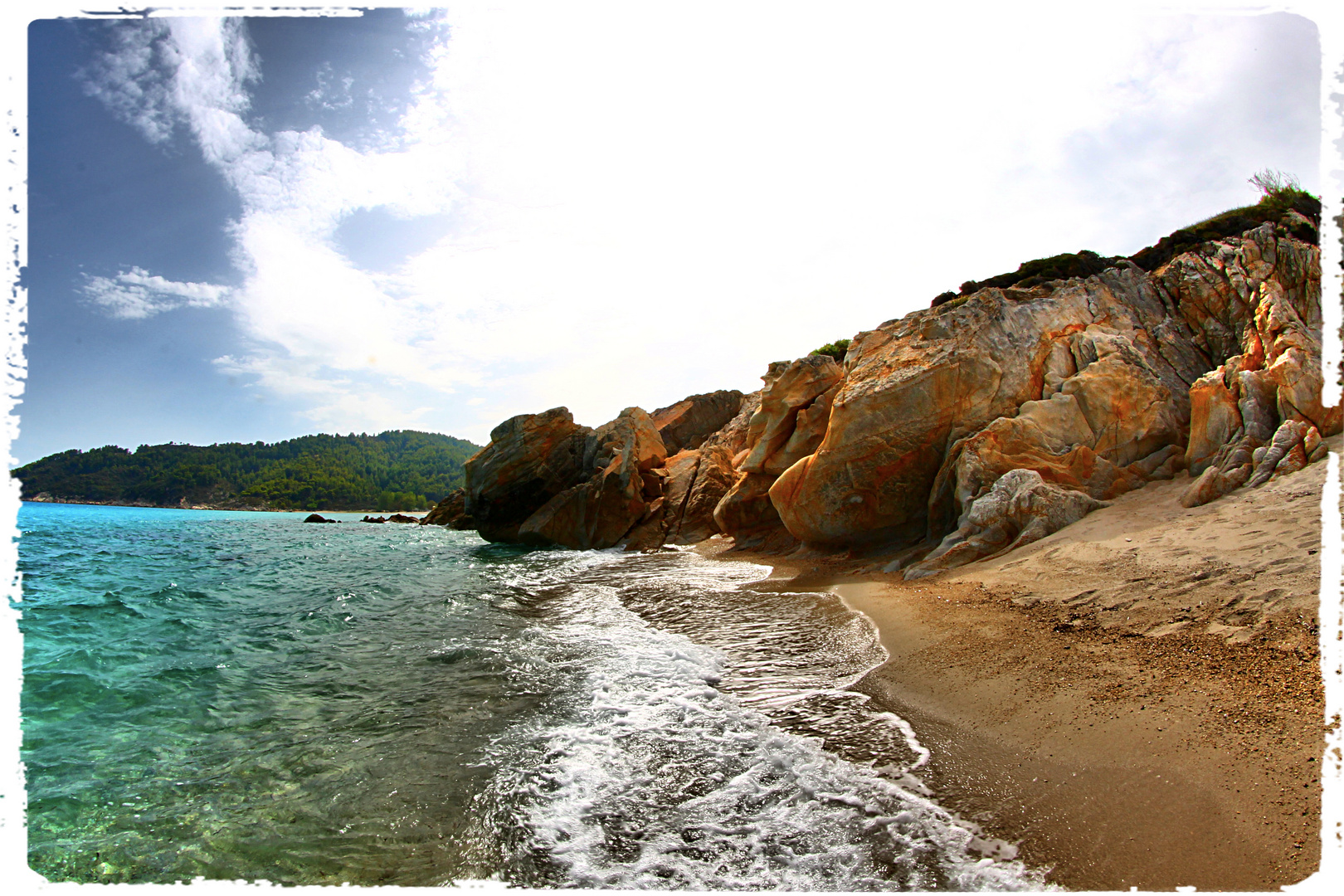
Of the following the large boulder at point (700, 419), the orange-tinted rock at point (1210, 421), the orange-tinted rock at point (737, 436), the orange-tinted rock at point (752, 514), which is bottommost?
the orange-tinted rock at point (752, 514)

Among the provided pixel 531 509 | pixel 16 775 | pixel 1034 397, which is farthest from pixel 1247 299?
pixel 531 509

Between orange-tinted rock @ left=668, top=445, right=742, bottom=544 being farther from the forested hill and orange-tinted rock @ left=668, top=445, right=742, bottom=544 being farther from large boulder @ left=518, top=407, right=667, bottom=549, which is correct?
the forested hill

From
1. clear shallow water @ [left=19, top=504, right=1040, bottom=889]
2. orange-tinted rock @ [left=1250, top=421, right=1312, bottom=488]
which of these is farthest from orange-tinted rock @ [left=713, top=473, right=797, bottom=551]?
orange-tinted rock @ [left=1250, top=421, right=1312, bottom=488]

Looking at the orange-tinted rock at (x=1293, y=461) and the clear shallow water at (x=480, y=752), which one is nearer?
the clear shallow water at (x=480, y=752)

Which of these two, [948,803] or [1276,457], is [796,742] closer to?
[948,803]

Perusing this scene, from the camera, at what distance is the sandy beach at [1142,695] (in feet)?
10.7

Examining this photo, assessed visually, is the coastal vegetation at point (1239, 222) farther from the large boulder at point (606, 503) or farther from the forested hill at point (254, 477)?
the forested hill at point (254, 477)

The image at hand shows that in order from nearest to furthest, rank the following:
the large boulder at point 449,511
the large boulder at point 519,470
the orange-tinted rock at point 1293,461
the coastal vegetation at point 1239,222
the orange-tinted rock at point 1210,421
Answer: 1. the orange-tinted rock at point 1293,461
2. the orange-tinted rock at point 1210,421
3. the coastal vegetation at point 1239,222
4. the large boulder at point 519,470
5. the large boulder at point 449,511

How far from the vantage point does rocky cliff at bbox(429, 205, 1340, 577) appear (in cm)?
1069

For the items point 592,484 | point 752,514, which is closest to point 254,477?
point 592,484

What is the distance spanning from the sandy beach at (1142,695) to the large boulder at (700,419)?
1563 inches

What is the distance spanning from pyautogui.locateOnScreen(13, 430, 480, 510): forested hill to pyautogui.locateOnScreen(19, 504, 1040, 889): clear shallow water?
393ft

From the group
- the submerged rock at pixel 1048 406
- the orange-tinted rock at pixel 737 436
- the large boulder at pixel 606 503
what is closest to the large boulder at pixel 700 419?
the orange-tinted rock at pixel 737 436

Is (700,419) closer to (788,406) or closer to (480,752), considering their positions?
(788,406)
